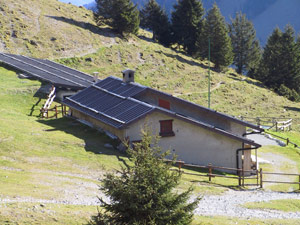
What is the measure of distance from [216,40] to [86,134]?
177 ft

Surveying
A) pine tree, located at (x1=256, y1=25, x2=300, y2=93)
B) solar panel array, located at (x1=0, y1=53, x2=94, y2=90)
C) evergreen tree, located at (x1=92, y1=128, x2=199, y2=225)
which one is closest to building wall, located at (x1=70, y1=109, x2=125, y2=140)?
solar panel array, located at (x1=0, y1=53, x2=94, y2=90)

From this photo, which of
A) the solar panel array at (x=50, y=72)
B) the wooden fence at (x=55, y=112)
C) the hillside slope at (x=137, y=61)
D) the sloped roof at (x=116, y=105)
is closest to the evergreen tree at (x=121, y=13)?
the hillside slope at (x=137, y=61)

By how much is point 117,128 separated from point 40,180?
1024 centimetres

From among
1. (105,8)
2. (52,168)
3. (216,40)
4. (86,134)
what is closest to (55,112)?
(86,134)

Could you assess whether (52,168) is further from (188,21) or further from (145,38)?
(188,21)

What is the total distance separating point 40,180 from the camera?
71.9 ft

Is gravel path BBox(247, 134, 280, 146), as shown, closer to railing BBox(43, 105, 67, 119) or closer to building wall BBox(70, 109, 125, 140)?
building wall BBox(70, 109, 125, 140)

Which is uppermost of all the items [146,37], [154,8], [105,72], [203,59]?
[154,8]

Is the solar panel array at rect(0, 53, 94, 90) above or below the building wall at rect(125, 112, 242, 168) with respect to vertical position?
above

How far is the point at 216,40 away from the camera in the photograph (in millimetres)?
82062

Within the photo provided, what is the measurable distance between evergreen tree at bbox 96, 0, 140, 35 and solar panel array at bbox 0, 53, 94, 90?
2522 cm

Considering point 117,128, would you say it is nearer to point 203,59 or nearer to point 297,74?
point 203,59

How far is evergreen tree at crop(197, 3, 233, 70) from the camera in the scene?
81.7 meters

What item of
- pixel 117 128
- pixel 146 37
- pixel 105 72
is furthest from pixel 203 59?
pixel 117 128
